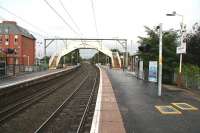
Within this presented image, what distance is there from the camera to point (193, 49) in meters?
34.4

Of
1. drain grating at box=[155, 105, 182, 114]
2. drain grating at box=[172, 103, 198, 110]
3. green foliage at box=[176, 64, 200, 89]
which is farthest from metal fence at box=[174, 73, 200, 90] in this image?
drain grating at box=[155, 105, 182, 114]

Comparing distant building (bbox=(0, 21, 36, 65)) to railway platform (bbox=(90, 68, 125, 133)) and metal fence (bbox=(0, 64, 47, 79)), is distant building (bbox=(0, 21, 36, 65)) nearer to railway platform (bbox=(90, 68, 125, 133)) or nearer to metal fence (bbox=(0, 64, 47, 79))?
metal fence (bbox=(0, 64, 47, 79))

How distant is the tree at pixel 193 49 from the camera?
33.4 m

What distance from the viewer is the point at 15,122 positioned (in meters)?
12.4

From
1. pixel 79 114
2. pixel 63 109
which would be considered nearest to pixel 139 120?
pixel 79 114

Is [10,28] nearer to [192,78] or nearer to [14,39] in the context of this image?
[14,39]

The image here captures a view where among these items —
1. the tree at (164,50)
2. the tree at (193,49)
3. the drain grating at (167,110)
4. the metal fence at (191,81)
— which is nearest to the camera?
the drain grating at (167,110)

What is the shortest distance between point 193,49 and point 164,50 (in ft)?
23.2

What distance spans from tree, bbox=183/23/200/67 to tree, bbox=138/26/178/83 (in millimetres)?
3938

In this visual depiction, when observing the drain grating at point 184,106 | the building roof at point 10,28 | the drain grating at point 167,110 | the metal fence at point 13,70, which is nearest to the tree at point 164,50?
the drain grating at point 184,106

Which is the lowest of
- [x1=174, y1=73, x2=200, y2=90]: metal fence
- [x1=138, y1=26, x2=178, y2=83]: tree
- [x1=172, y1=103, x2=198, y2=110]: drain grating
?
[x1=172, y1=103, x2=198, y2=110]: drain grating

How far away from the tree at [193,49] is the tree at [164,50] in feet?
12.9

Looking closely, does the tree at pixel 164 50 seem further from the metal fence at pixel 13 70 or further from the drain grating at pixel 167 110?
the metal fence at pixel 13 70

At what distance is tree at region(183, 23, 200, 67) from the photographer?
33375 mm
